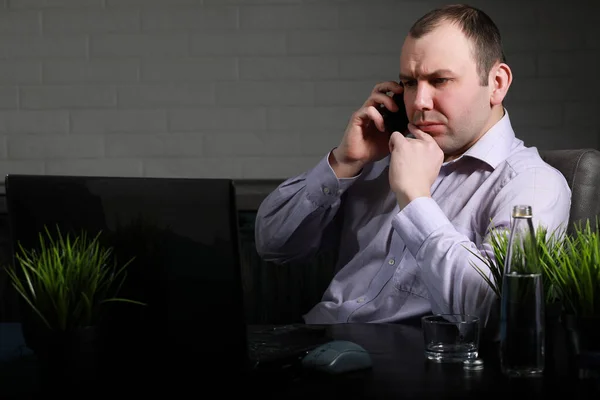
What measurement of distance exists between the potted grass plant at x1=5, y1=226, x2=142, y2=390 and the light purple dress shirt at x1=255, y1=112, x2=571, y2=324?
2.24 ft

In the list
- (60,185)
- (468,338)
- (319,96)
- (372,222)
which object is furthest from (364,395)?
(319,96)

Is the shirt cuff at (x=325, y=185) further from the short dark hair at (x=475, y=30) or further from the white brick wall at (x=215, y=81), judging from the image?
the white brick wall at (x=215, y=81)

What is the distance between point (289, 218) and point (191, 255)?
3.53ft

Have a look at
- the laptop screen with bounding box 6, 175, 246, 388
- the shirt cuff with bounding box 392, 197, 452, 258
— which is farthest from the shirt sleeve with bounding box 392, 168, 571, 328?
the laptop screen with bounding box 6, 175, 246, 388

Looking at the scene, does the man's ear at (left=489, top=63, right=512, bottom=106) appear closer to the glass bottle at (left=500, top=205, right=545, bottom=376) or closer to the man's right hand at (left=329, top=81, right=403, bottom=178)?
the man's right hand at (left=329, top=81, right=403, bottom=178)

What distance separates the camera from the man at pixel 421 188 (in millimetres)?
1796

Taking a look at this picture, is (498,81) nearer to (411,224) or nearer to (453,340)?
(411,224)

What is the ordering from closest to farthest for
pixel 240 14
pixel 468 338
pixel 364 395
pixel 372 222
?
pixel 364 395, pixel 468 338, pixel 372 222, pixel 240 14

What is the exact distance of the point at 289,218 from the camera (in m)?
2.23

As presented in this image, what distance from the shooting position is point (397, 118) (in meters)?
2.21

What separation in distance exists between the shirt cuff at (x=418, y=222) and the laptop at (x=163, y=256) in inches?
24.0

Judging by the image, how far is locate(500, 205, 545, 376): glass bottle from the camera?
1.20 metres

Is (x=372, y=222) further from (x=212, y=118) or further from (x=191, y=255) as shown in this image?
(x=212, y=118)

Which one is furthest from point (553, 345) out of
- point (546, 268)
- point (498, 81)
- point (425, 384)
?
point (498, 81)
